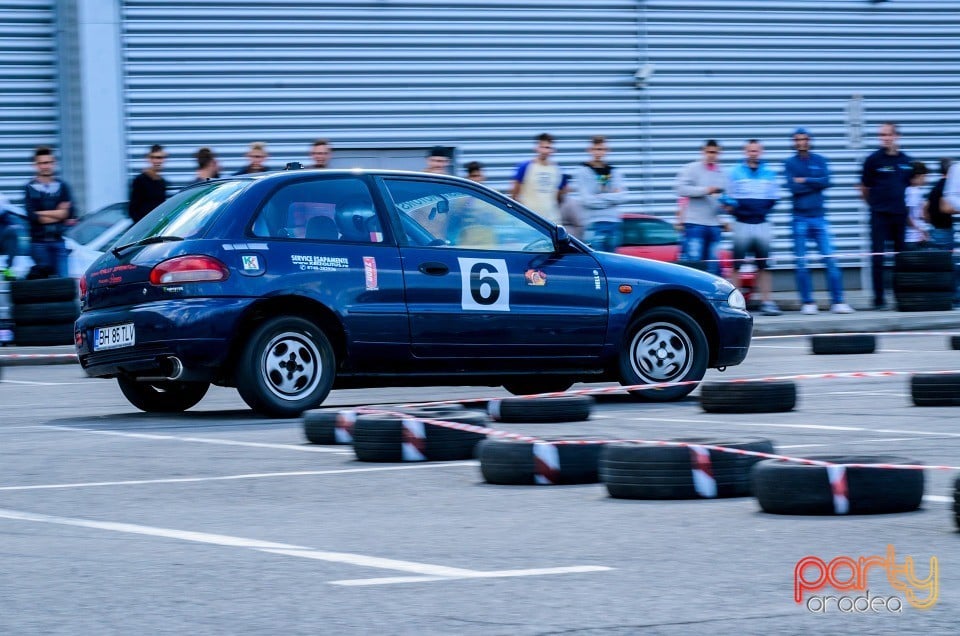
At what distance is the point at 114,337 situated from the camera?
9.80 metres

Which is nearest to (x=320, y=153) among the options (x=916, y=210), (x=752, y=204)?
(x=752, y=204)

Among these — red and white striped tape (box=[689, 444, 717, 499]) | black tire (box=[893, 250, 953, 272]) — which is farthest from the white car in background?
red and white striped tape (box=[689, 444, 717, 499])

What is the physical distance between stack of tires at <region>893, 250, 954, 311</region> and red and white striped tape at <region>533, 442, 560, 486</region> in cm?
1314

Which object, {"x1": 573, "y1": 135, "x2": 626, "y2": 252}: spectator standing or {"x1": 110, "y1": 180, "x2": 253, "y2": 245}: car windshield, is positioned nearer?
{"x1": 110, "y1": 180, "x2": 253, "y2": 245}: car windshield

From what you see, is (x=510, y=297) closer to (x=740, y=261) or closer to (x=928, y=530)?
(x=928, y=530)

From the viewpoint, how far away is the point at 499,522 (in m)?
5.96

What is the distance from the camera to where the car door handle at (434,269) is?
1019cm

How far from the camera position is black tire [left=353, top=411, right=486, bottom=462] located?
7770 mm

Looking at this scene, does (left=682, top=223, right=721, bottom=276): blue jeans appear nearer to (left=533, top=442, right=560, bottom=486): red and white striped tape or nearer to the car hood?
the car hood

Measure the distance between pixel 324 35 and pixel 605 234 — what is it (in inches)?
337

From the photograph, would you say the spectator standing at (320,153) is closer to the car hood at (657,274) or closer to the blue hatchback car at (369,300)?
the blue hatchback car at (369,300)

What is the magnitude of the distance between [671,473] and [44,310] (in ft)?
37.9

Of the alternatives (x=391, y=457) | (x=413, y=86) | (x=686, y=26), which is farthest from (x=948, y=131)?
(x=391, y=457)

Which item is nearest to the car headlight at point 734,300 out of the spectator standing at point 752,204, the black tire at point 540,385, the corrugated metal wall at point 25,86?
the black tire at point 540,385
